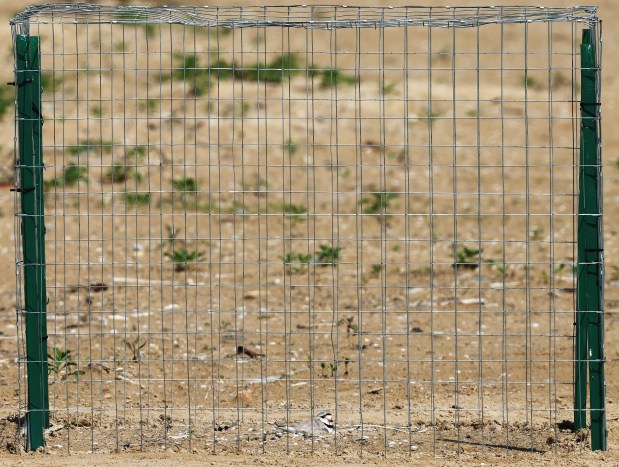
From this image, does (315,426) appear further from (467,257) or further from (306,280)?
(467,257)

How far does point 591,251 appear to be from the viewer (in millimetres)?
5227

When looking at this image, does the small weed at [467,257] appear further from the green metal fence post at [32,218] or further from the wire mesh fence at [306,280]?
the green metal fence post at [32,218]

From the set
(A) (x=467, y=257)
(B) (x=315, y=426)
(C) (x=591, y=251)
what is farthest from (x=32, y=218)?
(A) (x=467, y=257)

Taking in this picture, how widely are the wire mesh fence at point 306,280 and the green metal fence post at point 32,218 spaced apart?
0.01m

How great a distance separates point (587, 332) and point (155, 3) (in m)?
19.3

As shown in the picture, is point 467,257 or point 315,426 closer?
point 315,426

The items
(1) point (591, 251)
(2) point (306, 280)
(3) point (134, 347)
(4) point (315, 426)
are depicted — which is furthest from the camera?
(2) point (306, 280)

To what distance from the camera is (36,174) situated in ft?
17.4

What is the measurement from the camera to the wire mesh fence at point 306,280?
523cm

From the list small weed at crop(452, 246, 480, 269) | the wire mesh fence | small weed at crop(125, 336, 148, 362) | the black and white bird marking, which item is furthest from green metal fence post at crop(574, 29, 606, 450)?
small weed at crop(452, 246, 480, 269)

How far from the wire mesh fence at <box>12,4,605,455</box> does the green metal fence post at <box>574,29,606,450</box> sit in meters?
0.01

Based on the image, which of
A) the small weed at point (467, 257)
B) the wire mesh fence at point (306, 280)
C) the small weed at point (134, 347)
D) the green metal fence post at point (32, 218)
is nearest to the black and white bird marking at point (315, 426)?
the wire mesh fence at point (306, 280)

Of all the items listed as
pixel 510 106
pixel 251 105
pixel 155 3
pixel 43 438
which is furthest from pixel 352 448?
pixel 155 3

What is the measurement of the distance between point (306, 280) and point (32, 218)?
4515 millimetres
